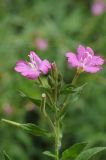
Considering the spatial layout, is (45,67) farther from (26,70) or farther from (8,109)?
(8,109)

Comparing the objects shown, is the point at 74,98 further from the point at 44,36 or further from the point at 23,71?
the point at 44,36

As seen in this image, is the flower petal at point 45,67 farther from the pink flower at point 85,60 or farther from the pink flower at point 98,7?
the pink flower at point 98,7

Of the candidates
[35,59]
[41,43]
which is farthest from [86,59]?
[41,43]

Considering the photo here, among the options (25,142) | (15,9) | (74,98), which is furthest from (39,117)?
(74,98)

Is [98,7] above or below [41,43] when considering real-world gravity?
above

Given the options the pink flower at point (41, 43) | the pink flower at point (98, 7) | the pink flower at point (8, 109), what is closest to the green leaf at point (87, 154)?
the pink flower at point (8, 109)

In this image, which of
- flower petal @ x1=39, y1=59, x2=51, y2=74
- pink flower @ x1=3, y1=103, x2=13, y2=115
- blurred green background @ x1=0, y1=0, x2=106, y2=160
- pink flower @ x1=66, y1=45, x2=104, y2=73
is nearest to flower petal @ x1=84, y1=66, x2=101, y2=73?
pink flower @ x1=66, y1=45, x2=104, y2=73

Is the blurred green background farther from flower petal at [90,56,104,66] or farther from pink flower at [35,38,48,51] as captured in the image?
flower petal at [90,56,104,66]
